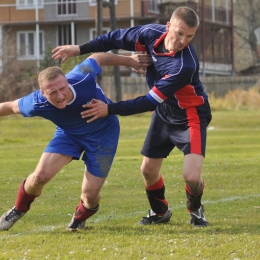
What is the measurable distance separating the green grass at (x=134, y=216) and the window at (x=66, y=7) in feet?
123

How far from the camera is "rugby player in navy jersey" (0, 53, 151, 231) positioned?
28.5 feet

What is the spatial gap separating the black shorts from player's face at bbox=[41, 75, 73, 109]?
1372 millimetres

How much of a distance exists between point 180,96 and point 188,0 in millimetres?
47272

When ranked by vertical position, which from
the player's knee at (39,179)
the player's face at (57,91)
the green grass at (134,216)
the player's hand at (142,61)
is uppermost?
the player's hand at (142,61)

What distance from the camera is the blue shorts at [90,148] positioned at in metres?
8.92

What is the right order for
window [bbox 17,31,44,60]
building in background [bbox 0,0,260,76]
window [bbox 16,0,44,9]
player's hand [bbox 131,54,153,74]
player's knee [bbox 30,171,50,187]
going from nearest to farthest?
player's knee [bbox 30,171,50,187]
player's hand [bbox 131,54,153,74]
building in background [bbox 0,0,260,76]
window [bbox 17,31,44,60]
window [bbox 16,0,44,9]

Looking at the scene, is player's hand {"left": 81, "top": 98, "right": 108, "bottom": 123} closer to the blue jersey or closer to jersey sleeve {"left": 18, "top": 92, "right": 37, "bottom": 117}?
the blue jersey

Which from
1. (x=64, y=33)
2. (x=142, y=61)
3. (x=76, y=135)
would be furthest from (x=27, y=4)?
(x=76, y=135)

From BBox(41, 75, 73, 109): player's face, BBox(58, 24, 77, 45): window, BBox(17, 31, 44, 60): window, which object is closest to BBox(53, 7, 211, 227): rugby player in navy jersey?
BBox(41, 75, 73, 109): player's face

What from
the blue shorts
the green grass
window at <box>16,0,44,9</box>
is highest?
window at <box>16,0,44,9</box>

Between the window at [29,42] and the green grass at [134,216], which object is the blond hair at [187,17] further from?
the window at [29,42]

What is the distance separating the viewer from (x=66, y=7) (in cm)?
5741

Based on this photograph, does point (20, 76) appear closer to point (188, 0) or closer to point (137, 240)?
point (188, 0)

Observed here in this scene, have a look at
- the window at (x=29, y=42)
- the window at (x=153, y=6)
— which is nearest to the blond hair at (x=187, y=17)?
the window at (x=153, y=6)
